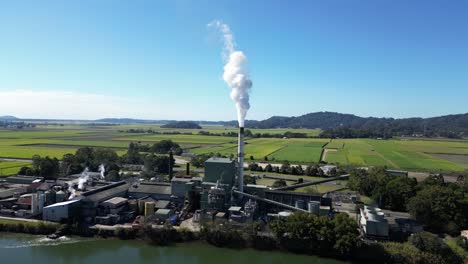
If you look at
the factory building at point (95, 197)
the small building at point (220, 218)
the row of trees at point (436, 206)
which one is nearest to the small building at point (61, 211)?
the factory building at point (95, 197)

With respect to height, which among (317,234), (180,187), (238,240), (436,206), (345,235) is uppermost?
(180,187)

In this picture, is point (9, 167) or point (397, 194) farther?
point (9, 167)

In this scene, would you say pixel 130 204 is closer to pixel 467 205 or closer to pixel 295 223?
pixel 295 223

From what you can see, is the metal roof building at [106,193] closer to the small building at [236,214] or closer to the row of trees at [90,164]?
the row of trees at [90,164]

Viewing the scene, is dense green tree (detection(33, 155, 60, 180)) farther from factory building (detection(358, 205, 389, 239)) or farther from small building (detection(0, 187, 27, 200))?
factory building (detection(358, 205, 389, 239))

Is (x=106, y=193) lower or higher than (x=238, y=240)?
higher

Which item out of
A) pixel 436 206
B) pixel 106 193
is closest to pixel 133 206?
pixel 106 193

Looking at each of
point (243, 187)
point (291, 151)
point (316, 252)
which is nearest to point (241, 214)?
point (243, 187)

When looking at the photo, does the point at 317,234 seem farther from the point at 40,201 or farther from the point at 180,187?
the point at 40,201
